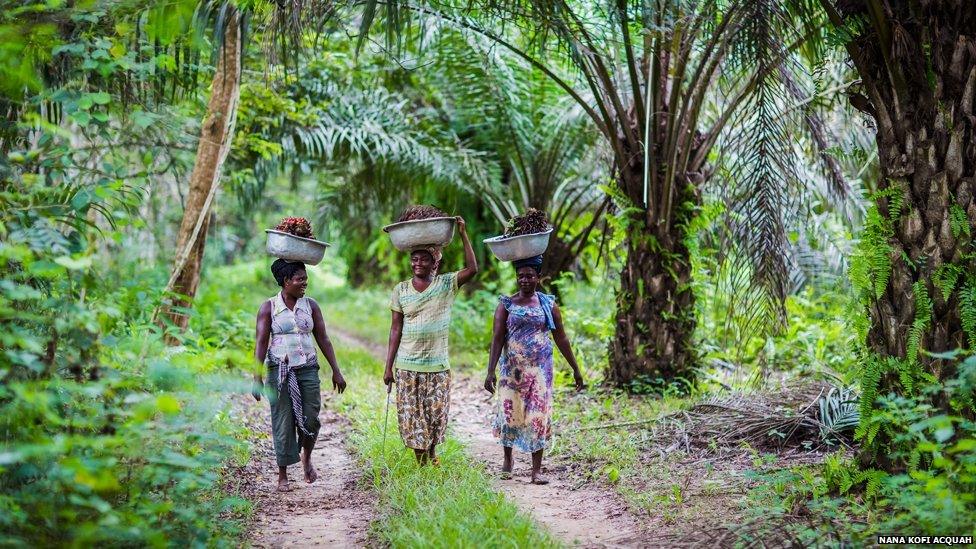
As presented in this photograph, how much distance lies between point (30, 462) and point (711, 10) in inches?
218

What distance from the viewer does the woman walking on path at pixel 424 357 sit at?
5.70 meters

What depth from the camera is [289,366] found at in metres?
5.67

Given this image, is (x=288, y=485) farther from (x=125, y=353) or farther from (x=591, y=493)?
(x=591, y=493)

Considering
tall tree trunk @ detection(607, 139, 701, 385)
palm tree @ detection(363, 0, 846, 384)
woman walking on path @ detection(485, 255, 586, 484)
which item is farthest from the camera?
tall tree trunk @ detection(607, 139, 701, 385)

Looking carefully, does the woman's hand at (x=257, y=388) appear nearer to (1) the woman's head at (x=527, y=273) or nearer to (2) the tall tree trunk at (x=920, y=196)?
(1) the woman's head at (x=527, y=273)

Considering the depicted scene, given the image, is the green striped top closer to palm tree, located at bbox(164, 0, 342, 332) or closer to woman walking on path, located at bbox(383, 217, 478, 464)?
woman walking on path, located at bbox(383, 217, 478, 464)

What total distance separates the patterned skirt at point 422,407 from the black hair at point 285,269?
101cm

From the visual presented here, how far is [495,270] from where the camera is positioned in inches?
573

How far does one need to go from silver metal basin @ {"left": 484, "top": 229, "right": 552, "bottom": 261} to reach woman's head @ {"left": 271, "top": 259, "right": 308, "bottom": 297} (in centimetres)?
130

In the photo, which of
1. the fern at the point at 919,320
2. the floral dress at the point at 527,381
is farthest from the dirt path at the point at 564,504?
the fern at the point at 919,320

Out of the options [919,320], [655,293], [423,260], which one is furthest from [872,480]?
[655,293]

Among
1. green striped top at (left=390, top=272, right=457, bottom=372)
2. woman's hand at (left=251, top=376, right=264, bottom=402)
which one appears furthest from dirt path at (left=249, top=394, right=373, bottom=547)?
green striped top at (left=390, top=272, right=457, bottom=372)

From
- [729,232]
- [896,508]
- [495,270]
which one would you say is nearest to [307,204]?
[495,270]

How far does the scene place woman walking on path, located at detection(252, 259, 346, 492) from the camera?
564 cm
